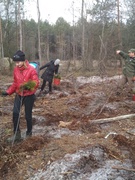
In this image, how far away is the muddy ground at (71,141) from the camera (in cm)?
385

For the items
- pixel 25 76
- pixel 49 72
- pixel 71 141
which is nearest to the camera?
pixel 25 76

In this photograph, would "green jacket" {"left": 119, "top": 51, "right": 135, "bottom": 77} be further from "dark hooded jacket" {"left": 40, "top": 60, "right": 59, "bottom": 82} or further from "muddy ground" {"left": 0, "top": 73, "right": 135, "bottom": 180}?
"dark hooded jacket" {"left": 40, "top": 60, "right": 59, "bottom": 82}

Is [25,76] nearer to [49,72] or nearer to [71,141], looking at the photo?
[71,141]

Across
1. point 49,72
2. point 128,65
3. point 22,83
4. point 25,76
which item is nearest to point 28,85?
point 22,83

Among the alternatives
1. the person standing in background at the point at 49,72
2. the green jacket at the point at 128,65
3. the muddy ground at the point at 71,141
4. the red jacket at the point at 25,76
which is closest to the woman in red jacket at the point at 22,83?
the red jacket at the point at 25,76

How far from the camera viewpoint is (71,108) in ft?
24.3

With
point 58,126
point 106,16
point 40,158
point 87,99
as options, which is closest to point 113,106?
point 87,99

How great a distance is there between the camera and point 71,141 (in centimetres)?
484

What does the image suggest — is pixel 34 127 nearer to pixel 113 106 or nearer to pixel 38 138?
pixel 38 138

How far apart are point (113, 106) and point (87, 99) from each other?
1117 mm

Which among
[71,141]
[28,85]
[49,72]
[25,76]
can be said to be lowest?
[71,141]

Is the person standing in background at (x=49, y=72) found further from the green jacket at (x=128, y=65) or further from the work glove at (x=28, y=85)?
the work glove at (x=28, y=85)

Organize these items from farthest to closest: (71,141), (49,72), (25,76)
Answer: (49,72) < (71,141) < (25,76)

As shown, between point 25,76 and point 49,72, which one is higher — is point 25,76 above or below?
above
